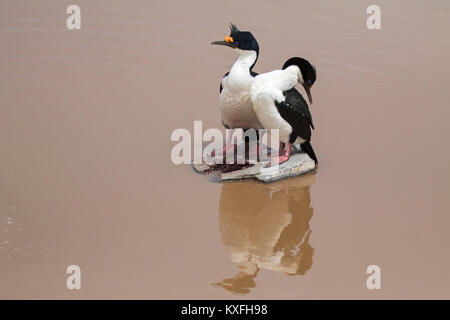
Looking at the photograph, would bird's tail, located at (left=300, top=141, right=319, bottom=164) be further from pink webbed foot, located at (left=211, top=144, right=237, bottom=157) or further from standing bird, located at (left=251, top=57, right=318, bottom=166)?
pink webbed foot, located at (left=211, top=144, right=237, bottom=157)

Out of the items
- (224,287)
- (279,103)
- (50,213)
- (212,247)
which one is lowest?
(224,287)

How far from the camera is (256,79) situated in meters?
6.78

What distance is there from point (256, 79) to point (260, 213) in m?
1.36

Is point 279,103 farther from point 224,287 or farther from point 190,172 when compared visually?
point 224,287

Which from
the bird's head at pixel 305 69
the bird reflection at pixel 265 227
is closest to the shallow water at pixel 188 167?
the bird reflection at pixel 265 227

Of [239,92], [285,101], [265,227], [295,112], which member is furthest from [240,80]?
[265,227]

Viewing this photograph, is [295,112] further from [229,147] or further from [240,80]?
[229,147]

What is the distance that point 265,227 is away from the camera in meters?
6.17

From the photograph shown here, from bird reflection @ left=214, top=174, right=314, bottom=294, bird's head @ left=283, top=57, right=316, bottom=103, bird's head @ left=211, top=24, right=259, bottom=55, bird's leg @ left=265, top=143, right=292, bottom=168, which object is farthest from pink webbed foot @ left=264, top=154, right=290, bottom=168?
bird's head @ left=211, top=24, right=259, bottom=55

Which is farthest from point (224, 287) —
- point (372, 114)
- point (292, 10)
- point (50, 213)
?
point (292, 10)

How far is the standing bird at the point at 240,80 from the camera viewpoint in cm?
675

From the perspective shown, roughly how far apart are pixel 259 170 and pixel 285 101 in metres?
0.75

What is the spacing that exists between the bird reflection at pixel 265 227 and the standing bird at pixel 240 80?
0.72 metres

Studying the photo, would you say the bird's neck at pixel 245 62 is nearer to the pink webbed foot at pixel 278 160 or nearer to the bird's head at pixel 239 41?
the bird's head at pixel 239 41
